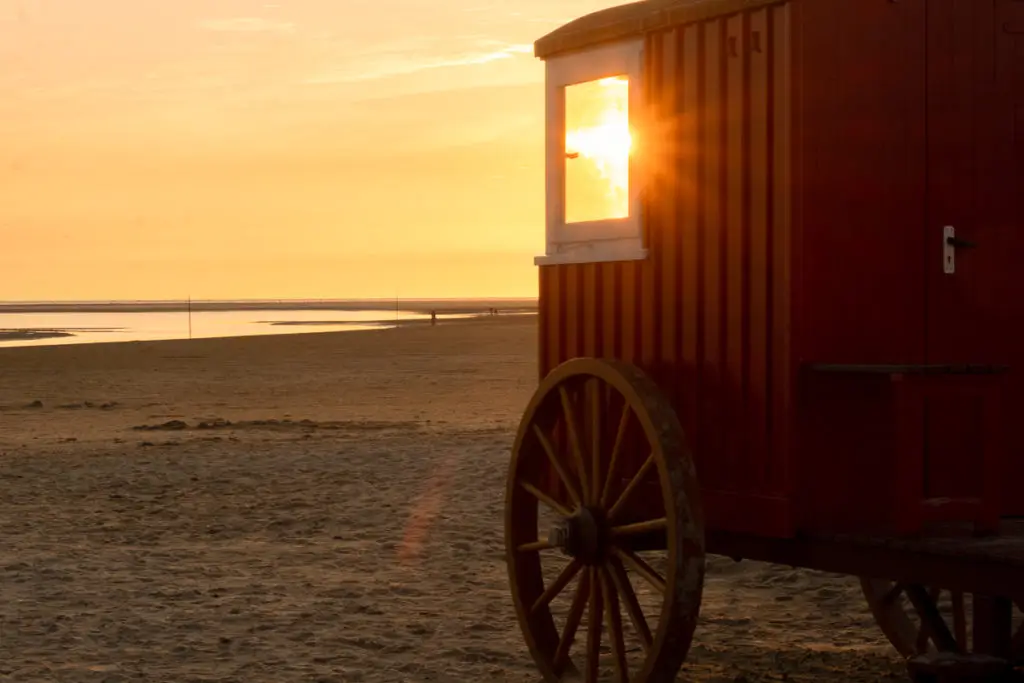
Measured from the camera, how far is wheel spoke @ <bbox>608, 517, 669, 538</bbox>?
5.71m

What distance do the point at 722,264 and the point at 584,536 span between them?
51.0 inches

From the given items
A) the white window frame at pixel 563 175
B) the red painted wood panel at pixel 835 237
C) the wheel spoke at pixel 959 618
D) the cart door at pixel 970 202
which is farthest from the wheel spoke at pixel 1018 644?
the white window frame at pixel 563 175

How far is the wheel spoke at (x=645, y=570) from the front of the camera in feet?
18.9

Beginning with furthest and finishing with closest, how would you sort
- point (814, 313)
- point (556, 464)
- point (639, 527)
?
1. point (556, 464)
2. point (639, 527)
3. point (814, 313)

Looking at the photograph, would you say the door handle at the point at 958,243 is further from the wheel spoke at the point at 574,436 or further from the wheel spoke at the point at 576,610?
the wheel spoke at the point at 576,610

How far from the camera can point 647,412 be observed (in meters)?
5.72

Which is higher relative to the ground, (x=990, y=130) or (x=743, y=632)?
(x=990, y=130)

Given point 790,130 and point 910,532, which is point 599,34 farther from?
point 910,532

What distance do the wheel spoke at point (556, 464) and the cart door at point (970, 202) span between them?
1.54 metres

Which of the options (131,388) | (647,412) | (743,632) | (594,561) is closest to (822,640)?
(743,632)

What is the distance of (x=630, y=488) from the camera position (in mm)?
5988

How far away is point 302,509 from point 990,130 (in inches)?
318

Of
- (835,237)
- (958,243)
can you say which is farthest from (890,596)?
(835,237)

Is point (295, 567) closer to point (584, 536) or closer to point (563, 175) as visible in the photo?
point (563, 175)
